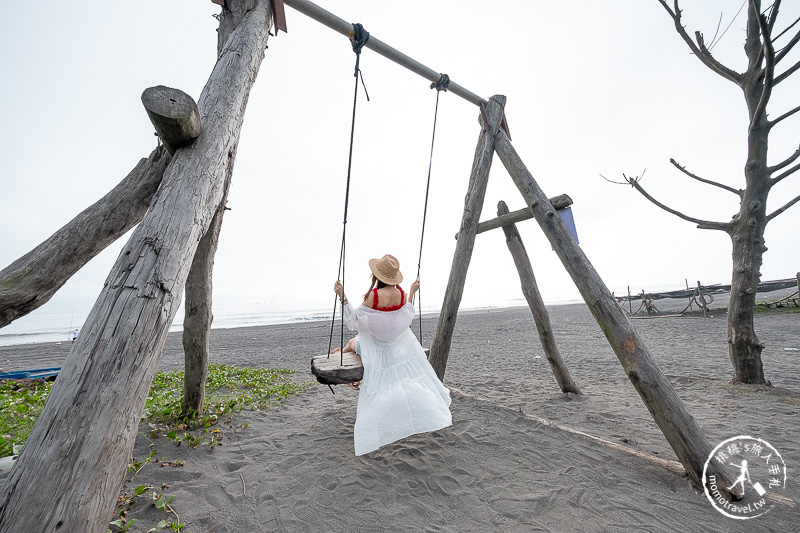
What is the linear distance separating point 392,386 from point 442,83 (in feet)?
10.8

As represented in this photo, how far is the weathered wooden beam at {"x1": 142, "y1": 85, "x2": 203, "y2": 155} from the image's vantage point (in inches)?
67.5

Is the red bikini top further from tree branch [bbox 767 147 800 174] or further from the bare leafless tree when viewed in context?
tree branch [bbox 767 147 800 174]

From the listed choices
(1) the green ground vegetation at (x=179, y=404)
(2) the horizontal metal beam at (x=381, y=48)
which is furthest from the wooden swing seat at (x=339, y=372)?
(2) the horizontal metal beam at (x=381, y=48)

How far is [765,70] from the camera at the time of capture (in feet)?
15.1

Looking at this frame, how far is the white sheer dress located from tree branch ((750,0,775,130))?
17.2ft

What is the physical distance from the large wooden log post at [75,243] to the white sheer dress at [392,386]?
6.07 feet

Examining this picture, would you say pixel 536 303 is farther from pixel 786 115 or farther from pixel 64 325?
pixel 64 325

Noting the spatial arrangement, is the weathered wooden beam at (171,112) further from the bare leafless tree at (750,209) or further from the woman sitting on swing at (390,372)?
the bare leafless tree at (750,209)

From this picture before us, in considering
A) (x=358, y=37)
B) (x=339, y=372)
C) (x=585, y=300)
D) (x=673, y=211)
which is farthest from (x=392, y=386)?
(x=673, y=211)

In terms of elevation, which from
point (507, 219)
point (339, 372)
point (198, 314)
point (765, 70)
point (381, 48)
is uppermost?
point (765, 70)

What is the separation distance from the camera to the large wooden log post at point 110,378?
1.06 meters

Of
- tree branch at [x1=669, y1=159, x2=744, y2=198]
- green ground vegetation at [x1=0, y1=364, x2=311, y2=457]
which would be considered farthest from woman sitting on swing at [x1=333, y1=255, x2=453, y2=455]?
tree branch at [x1=669, y1=159, x2=744, y2=198]

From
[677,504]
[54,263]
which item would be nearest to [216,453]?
[54,263]

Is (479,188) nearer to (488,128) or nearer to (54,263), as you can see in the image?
(488,128)
